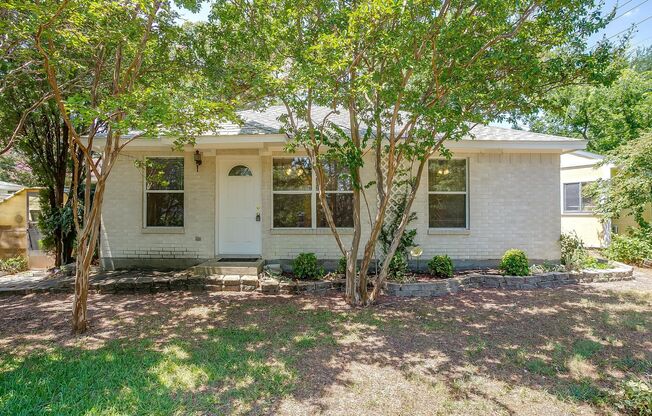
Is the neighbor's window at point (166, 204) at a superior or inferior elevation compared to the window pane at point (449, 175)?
inferior

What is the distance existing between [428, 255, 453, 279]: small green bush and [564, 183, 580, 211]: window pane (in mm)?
8602

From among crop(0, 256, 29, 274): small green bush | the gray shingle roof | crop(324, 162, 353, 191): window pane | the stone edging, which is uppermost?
the gray shingle roof

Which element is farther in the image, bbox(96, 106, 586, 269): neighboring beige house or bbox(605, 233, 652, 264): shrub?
bbox(605, 233, 652, 264): shrub

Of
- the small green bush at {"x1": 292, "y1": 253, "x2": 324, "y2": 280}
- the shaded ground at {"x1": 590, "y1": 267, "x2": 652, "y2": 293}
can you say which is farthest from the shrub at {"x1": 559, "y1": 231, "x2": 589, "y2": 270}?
the small green bush at {"x1": 292, "y1": 253, "x2": 324, "y2": 280}

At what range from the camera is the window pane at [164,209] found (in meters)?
7.89

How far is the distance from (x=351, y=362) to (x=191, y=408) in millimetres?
1621

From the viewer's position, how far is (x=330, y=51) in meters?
4.34

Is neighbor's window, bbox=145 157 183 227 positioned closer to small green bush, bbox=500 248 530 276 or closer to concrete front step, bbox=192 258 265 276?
concrete front step, bbox=192 258 265 276

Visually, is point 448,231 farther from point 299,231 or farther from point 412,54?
point 412,54

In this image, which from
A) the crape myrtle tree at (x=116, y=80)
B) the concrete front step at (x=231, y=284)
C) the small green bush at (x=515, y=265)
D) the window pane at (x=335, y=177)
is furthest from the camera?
the window pane at (x=335, y=177)

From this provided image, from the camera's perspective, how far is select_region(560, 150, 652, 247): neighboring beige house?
11.0 m

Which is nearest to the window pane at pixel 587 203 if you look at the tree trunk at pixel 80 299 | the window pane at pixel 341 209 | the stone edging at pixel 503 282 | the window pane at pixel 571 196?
the window pane at pixel 571 196

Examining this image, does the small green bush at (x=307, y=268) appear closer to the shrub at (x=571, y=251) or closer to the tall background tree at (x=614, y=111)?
the shrub at (x=571, y=251)

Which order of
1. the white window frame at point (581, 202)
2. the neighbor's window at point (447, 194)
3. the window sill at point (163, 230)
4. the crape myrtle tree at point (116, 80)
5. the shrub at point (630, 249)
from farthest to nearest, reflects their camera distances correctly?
the white window frame at point (581, 202) → the shrub at point (630, 249) → the neighbor's window at point (447, 194) → the window sill at point (163, 230) → the crape myrtle tree at point (116, 80)
